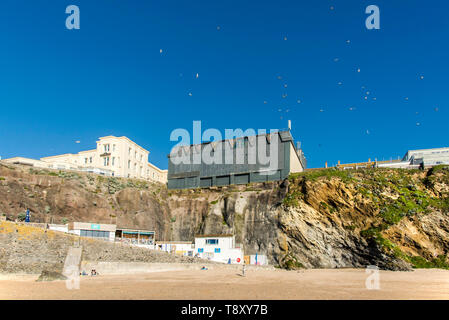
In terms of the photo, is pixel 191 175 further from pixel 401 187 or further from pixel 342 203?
pixel 401 187

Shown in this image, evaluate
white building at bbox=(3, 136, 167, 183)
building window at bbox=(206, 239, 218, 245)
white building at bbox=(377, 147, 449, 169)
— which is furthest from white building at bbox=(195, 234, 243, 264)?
white building at bbox=(377, 147, 449, 169)

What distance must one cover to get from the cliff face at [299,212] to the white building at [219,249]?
116 inches

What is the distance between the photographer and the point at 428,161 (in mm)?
58094

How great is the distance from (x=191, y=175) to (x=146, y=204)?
34.4 feet

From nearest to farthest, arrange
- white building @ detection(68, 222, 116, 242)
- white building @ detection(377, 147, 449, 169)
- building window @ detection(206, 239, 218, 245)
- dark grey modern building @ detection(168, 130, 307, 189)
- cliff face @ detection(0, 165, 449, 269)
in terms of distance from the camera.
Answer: cliff face @ detection(0, 165, 449, 269)
white building @ detection(68, 222, 116, 242)
building window @ detection(206, 239, 218, 245)
dark grey modern building @ detection(168, 130, 307, 189)
white building @ detection(377, 147, 449, 169)

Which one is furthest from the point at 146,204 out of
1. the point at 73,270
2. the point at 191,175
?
the point at 73,270

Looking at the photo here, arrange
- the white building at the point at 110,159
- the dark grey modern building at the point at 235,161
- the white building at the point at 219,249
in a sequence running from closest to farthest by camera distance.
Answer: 1. the white building at the point at 219,249
2. the dark grey modern building at the point at 235,161
3. the white building at the point at 110,159

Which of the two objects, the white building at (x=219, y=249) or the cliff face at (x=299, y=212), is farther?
the white building at (x=219, y=249)

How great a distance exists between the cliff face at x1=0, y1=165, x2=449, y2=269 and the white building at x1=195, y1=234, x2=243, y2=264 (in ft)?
9.68

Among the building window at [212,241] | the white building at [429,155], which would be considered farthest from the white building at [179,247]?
the white building at [429,155]

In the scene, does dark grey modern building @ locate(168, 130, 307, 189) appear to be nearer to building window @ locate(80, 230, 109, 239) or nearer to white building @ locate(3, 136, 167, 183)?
white building @ locate(3, 136, 167, 183)

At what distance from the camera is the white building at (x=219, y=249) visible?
1657 inches

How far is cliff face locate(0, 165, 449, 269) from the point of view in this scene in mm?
36938

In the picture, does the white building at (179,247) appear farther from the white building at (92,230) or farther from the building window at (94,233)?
the building window at (94,233)
